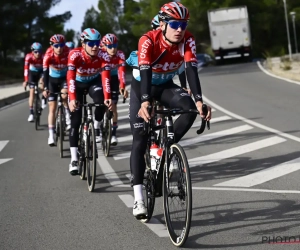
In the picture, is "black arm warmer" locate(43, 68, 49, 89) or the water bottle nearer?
the water bottle

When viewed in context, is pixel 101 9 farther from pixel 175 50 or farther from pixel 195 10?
pixel 175 50

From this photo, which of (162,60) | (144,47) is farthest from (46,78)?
(144,47)

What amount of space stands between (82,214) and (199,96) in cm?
202

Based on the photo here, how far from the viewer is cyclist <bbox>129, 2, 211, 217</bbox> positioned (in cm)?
680

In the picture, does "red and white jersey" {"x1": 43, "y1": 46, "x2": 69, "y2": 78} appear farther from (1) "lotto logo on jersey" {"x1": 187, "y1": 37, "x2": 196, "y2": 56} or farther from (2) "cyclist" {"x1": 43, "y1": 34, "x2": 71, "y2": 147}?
(1) "lotto logo on jersey" {"x1": 187, "y1": 37, "x2": 196, "y2": 56}

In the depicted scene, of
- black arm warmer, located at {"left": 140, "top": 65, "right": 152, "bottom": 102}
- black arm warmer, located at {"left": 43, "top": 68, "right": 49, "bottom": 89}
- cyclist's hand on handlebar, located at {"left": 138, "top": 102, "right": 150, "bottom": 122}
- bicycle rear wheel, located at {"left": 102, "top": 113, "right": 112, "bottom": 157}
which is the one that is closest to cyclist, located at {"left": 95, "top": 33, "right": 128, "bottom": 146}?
bicycle rear wheel, located at {"left": 102, "top": 113, "right": 112, "bottom": 157}

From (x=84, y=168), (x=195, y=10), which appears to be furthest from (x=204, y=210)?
(x=195, y=10)

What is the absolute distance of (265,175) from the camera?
31.8 ft

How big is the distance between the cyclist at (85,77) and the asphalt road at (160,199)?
0.66m

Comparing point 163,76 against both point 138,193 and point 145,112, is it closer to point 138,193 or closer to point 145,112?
point 145,112

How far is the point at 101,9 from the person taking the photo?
9362cm

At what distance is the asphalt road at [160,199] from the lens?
22.1 ft

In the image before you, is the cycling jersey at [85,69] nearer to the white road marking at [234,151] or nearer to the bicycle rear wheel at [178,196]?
the white road marking at [234,151]

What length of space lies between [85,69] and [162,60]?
11.9 ft
